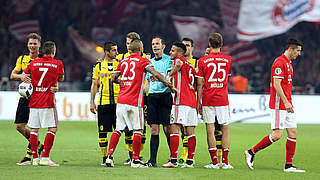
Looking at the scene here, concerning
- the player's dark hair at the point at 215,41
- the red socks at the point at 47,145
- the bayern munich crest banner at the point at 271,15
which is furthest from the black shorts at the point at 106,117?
the bayern munich crest banner at the point at 271,15

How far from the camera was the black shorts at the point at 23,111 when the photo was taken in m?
11.0

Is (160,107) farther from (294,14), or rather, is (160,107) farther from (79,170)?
(294,14)

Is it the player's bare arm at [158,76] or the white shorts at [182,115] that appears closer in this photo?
the player's bare arm at [158,76]

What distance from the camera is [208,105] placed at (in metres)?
10.1

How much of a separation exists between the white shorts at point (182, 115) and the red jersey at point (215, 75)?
0.30m

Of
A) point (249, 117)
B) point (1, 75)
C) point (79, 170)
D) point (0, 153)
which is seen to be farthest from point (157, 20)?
point (79, 170)

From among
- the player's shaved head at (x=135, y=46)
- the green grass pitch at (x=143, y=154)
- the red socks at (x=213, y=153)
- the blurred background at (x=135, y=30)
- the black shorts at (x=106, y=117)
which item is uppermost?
the blurred background at (x=135, y=30)

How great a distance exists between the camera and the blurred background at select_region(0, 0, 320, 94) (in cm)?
3155

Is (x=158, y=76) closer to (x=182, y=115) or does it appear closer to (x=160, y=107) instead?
(x=182, y=115)

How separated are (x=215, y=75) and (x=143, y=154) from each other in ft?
10.7

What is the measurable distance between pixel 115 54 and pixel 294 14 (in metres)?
17.0

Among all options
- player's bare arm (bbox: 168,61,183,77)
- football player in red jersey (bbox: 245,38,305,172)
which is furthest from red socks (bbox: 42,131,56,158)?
football player in red jersey (bbox: 245,38,305,172)

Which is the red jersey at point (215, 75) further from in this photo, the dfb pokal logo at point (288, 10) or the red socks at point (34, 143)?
the dfb pokal logo at point (288, 10)

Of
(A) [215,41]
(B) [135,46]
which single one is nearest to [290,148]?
(A) [215,41]
